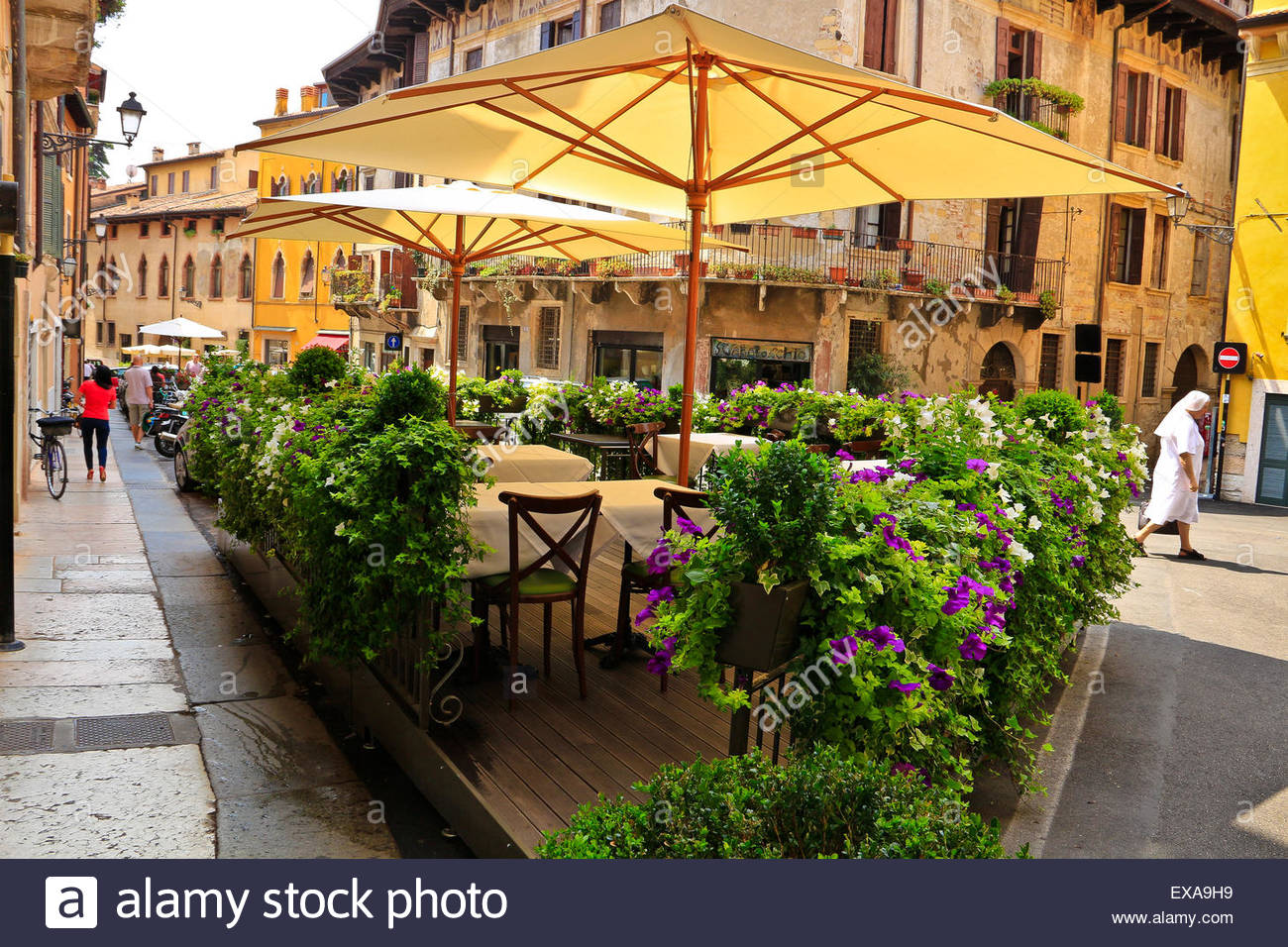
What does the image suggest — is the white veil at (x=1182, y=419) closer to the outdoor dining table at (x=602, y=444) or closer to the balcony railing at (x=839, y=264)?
the outdoor dining table at (x=602, y=444)

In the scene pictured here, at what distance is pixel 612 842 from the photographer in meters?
2.34

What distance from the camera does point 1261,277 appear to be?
20453 millimetres

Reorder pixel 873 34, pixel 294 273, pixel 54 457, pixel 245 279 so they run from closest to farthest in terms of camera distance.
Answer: pixel 54 457, pixel 873 34, pixel 294 273, pixel 245 279

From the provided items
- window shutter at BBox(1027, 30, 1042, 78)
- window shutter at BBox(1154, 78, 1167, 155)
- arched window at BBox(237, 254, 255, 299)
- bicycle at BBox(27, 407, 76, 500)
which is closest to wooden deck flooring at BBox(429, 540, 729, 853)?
bicycle at BBox(27, 407, 76, 500)

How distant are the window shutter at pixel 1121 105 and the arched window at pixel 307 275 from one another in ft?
91.7

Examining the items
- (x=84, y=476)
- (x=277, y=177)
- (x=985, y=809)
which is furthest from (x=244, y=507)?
(x=277, y=177)

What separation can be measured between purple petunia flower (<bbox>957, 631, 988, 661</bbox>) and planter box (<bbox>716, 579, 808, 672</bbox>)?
2.81 feet

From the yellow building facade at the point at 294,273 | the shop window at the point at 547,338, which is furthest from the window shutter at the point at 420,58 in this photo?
the shop window at the point at 547,338

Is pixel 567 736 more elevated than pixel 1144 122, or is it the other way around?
pixel 1144 122

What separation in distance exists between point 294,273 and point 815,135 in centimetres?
3961

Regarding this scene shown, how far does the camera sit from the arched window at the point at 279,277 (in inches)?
1695

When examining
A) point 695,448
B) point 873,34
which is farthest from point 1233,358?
point 695,448

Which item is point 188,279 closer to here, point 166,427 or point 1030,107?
point 166,427
